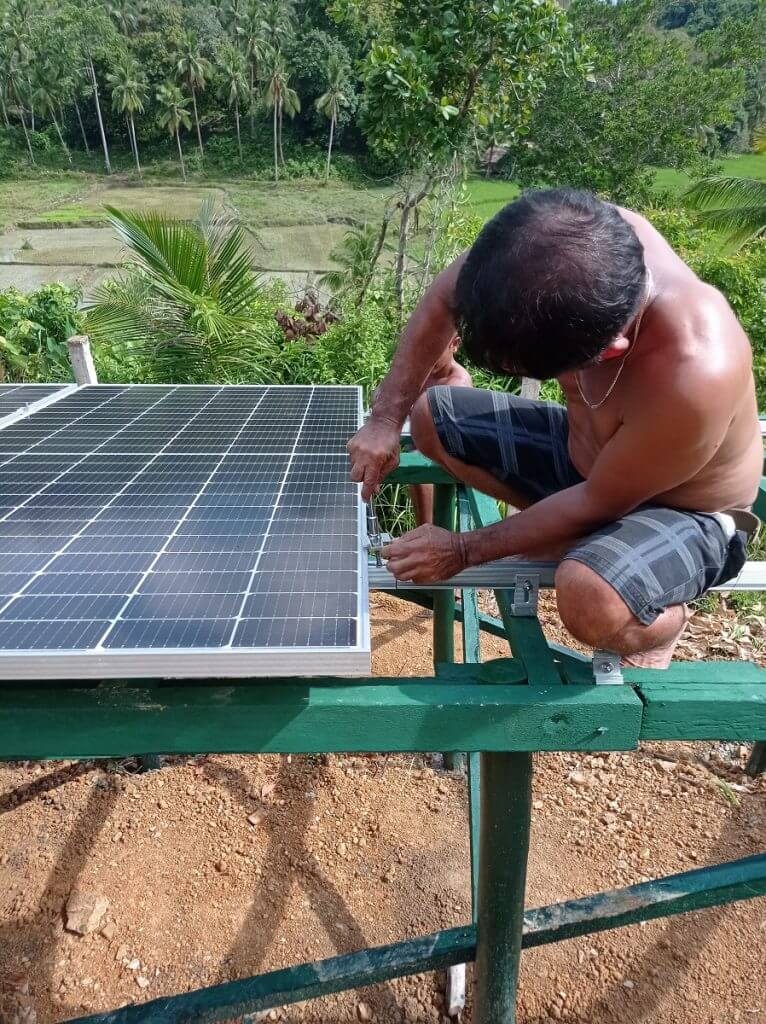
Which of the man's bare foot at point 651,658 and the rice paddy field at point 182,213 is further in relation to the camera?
the rice paddy field at point 182,213

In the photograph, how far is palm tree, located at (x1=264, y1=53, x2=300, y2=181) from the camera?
45.7 m

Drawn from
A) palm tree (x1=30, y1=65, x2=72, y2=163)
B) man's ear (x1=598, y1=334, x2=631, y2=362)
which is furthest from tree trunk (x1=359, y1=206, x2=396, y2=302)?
palm tree (x1=30, y1=65, x2=72, y2=163)

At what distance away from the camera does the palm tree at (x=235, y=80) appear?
1893 inches

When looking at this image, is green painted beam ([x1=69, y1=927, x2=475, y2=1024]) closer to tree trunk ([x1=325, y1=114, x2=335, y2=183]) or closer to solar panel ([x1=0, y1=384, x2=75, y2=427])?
solar panel ([x1=0, y1=384, x2=75, y2=427])

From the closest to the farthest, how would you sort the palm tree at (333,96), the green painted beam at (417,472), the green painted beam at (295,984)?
the green painted beam at (295,984)
the green painted beam at (417,472)
the palm tree at (333,96)

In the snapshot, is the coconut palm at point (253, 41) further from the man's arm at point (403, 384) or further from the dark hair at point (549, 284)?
the dark hair at point (549, 284)

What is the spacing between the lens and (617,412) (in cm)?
186

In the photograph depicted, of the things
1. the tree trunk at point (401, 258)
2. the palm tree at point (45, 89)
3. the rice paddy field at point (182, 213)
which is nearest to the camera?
the tree trunk at point (401, 258)

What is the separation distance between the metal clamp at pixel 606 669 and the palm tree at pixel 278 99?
164ft

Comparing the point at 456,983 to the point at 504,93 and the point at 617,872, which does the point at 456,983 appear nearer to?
the point at 617,872

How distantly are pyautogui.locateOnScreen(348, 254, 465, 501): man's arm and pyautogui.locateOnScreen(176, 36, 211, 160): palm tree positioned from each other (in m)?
56.9

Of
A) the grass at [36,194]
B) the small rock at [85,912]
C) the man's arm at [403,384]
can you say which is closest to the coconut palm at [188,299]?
the man's arm at [403,384]

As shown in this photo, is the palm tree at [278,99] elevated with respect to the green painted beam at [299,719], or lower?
elevated

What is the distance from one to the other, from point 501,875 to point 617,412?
1.31 m
